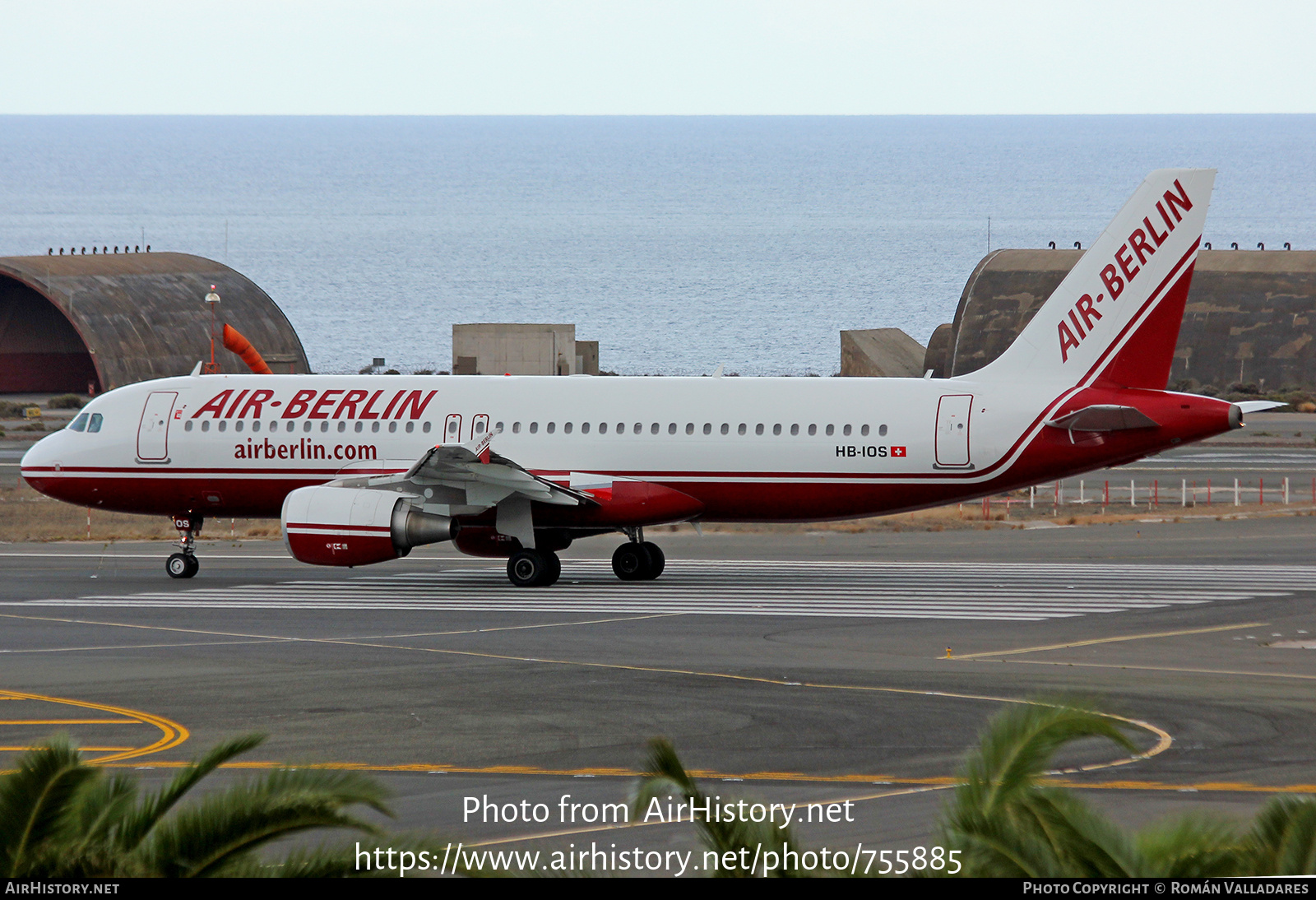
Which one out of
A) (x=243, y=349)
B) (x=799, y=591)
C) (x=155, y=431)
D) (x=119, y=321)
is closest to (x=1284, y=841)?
(x=799, y=591)

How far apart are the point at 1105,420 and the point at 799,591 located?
6.27m

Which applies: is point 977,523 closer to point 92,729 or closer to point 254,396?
point 254,396

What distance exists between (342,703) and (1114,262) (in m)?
17.5

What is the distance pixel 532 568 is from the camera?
3020 cm

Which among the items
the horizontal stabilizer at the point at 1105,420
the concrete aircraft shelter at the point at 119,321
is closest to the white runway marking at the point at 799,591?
the horizontal stabilizer at the point at 1105,420

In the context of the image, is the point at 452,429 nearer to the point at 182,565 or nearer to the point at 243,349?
the point at 182,565

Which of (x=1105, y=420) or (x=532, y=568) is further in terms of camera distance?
(x=532, y=568)

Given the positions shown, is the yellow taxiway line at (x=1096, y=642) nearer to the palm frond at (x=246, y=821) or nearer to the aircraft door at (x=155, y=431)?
the palm frond at (x=246, y=821)

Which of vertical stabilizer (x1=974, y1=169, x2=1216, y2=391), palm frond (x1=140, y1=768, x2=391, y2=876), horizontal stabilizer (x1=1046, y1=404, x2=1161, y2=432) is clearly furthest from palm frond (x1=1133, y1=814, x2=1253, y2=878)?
vertical stabilizer (x1=974, y1=169, x2=1216, y2=391)

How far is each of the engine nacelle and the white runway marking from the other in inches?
A: 35.2

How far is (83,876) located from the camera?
7.34 metres

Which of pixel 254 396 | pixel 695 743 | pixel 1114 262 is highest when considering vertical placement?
pixel 1114 262

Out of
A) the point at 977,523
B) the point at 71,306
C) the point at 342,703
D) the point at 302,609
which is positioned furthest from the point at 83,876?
the point at 71,306

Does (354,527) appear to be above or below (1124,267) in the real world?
below
